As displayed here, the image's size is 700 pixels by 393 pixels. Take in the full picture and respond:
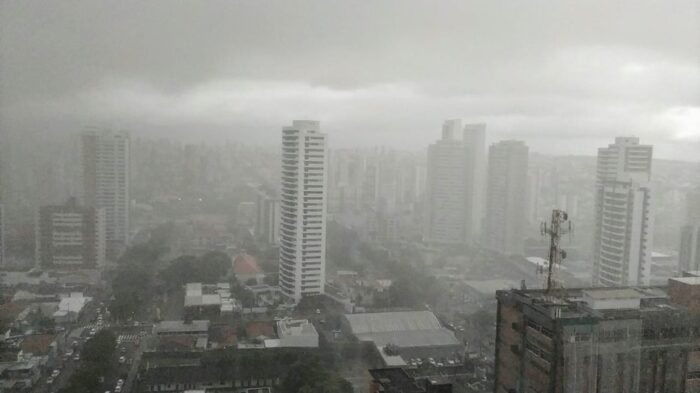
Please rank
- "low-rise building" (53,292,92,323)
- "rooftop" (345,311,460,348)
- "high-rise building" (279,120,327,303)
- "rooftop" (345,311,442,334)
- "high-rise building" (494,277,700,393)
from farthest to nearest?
"high-rise building" (279,120,327,303)
"low-rise building" (53,292,92,323)
"rooftop" (345,311,442,334)
"rooftop" (345,311,460,348)
"high-rise building" (494,277,700,393)

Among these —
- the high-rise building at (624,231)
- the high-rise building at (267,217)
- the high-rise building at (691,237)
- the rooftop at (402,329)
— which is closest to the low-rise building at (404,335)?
the rooftop at (402,329)

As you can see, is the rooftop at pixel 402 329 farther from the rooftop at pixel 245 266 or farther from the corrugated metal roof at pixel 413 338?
the rooftop at pixel 245 266

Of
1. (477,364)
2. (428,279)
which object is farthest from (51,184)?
(477,364)

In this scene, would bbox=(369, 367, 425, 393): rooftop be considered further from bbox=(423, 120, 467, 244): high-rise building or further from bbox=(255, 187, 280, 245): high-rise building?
bbox=(423, 120, 467, 244): high-rise building

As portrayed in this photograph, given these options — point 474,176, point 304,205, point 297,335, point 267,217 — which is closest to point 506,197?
point 474,176

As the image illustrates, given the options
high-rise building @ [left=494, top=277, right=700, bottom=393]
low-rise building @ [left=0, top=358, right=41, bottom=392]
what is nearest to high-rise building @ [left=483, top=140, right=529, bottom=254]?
high-rise building @ [left=494, top=277, right=700, bottom=393]

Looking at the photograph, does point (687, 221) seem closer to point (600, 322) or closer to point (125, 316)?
point (600, 322)

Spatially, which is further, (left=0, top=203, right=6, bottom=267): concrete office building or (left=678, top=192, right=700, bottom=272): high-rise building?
(left=678, top=192, right=700, bottom=272): high-rise building
